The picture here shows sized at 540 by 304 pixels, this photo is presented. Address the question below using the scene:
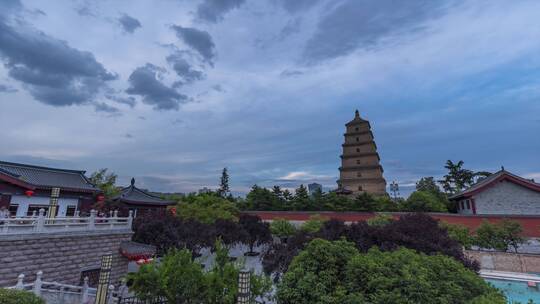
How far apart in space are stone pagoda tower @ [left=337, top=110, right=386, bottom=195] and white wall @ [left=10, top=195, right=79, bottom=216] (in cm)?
3192

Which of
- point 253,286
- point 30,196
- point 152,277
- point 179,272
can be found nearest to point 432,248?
point 253,286

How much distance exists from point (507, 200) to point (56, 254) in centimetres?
A: 3066

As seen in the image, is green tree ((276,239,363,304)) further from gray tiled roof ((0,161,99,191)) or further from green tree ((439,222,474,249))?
gray tiled roof ((0,161,99,191))

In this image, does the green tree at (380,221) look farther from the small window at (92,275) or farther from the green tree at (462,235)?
the small window at (92,275)

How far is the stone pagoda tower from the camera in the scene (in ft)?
135

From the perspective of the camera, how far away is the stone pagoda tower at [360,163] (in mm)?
41031

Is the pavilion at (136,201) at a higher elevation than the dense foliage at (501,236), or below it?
higher

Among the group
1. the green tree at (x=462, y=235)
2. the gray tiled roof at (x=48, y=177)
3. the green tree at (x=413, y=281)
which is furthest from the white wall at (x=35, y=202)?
the green tree at (x=462, y=235)

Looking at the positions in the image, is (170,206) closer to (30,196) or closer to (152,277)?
(30,196)

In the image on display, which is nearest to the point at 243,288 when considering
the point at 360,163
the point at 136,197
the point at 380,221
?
the point at 380,221

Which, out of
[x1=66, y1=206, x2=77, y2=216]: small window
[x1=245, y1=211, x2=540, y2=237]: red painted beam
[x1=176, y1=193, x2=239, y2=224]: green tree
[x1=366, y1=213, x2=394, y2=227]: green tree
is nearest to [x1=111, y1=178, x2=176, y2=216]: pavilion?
[x1=176, y1=193, x2=239, y2=224]: green tree

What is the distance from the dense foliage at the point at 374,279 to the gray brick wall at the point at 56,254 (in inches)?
427

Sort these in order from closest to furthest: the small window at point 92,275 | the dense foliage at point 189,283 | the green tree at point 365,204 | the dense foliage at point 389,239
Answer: the dense foliage at point 189,283 < the dense foliage at point 389,239 < the small window at point 92,275 < the green tree at point 365,204

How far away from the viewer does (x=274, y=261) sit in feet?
40.4
